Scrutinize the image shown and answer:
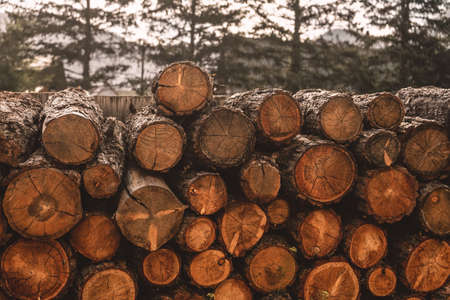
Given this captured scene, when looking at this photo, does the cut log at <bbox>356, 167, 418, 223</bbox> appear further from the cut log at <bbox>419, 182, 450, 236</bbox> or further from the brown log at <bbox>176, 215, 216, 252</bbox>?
the brown log at <bbox>176, 215, 216, 252</bbox>

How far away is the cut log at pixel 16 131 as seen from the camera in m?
2.43

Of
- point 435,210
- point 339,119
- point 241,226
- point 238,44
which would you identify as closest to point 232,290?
point 241,226

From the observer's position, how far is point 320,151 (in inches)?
110

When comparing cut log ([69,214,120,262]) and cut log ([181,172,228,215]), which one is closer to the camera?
cut log ([69,214,120,262])

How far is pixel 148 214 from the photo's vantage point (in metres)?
2.42

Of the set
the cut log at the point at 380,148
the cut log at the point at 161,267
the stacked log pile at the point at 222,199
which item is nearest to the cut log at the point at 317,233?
the stacked log pile at the point at 222,199

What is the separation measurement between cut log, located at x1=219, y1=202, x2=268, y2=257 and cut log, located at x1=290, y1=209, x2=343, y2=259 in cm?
38

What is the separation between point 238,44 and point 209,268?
12277 mm

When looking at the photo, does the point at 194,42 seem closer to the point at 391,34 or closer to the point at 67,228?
the point at 391,34

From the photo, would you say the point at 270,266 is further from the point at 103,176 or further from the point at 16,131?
the point at 16,131

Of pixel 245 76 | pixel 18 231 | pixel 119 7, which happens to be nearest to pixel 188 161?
pixel 18 231

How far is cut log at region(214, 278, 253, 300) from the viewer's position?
284cm

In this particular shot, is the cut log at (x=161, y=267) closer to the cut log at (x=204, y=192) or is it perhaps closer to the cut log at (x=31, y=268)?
the cut log at (x=204, y=192)

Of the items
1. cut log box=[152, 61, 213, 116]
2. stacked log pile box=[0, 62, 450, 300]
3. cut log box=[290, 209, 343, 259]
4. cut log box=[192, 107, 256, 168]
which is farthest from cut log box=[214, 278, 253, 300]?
cut log box=[152, 61, 213, 116]
